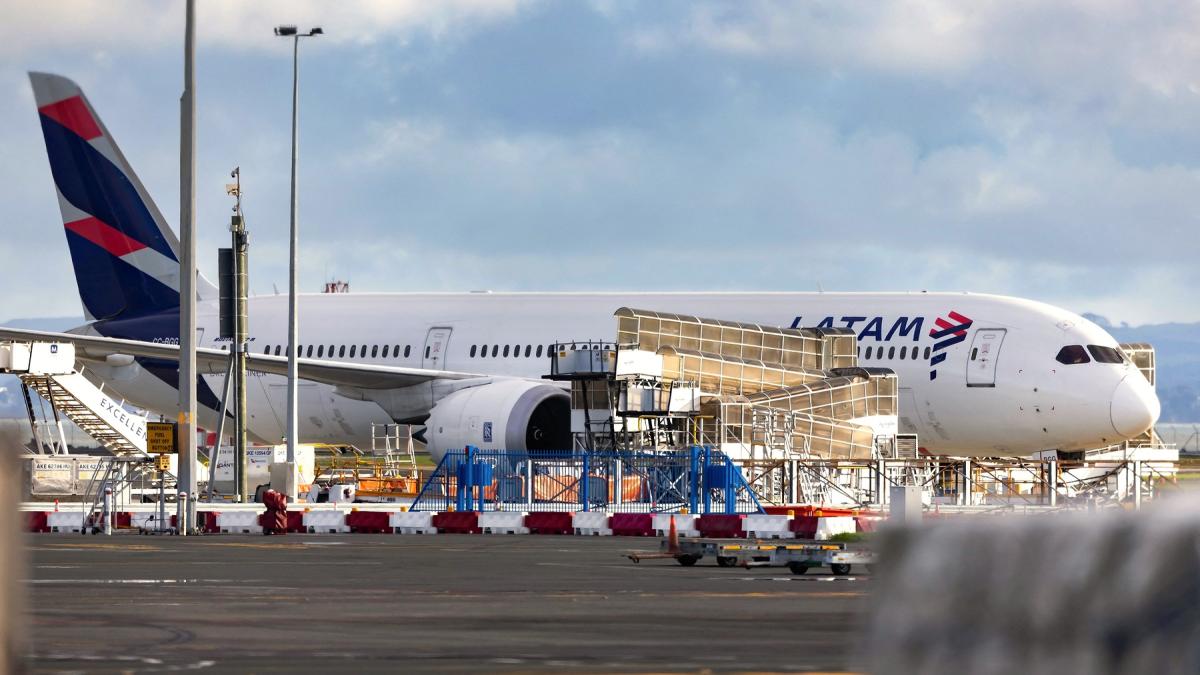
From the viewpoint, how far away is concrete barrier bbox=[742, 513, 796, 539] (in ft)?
80.9

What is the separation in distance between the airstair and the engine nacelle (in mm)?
5547

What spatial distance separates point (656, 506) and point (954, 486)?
31.9 feet

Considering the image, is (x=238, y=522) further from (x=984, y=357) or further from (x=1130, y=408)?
(x=1130, y=408)

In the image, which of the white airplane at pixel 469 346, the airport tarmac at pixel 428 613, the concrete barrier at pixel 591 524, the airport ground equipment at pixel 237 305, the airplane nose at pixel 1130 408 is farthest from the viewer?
the white airplane at pixel 469 346

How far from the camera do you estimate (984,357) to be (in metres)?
35.6

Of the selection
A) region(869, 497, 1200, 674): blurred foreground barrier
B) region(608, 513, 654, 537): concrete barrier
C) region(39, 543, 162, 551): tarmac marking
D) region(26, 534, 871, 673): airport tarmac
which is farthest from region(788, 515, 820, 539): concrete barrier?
region(869, 497, 1200, 674): blurred foreground barrier

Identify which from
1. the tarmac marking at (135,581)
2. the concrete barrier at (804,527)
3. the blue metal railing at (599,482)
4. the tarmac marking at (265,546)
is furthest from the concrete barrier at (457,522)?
the tarmac marking at (135,581)

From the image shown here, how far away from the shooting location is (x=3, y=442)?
Answer: 4605mm

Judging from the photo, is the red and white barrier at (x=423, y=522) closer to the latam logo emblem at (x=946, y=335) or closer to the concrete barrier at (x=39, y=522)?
the concrete barrier at (x=39, y=522)

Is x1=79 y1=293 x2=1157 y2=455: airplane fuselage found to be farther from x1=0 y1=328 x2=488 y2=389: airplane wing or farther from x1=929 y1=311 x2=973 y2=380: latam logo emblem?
x1=0 y1=328 x2=488 y2=389: airplane wing

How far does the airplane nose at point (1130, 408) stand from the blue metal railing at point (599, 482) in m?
8.01

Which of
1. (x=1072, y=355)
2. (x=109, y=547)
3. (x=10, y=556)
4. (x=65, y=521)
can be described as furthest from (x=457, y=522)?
(x=10, y=556)

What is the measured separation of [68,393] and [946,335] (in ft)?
54.4

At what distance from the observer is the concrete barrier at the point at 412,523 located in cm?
2731
